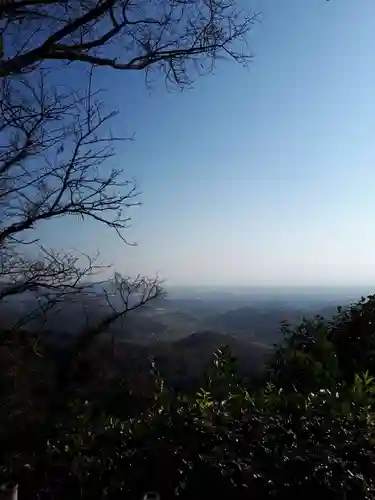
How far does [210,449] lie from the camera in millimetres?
2406

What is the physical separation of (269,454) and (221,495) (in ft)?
0.94

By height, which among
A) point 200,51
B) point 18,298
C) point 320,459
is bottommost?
point 320,459

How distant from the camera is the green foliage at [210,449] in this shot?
2.27 metres

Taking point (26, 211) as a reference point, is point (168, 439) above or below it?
below

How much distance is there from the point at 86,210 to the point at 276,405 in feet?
7.10

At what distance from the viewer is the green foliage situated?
2.27 m

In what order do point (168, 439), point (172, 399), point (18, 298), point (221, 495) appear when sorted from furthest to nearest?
1. point (18, 298)
2. point (172, 399)
3. point (168, 439)
4. point (221, 495)

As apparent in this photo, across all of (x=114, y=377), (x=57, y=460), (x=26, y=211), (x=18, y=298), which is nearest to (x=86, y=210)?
(x=26, y=211)

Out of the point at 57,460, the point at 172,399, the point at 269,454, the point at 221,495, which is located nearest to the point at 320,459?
the point at 269,454

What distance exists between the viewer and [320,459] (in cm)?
230

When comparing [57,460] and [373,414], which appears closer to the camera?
[57,460]

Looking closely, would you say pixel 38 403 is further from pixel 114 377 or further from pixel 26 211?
pixel 26 211

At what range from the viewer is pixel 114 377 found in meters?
3.71

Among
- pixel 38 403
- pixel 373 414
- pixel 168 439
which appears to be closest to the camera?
pixel 168 439
